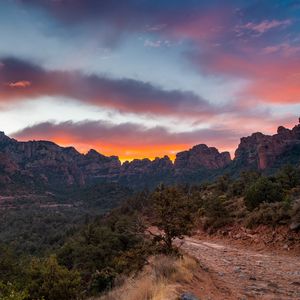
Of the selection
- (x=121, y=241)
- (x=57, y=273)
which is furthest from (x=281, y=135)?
(x=57, y=273)

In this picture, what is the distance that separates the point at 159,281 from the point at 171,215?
15.7 feet

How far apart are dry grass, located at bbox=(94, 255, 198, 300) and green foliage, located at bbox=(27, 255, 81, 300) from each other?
39.0ft

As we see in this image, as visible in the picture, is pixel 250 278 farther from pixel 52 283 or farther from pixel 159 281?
pixel 52 283

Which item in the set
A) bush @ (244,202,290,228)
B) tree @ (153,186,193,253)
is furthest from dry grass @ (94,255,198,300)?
bush @ (244,202,290,228)

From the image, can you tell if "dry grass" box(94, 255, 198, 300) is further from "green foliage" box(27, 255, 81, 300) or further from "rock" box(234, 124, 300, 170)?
"rock" box(234, 124, 300, 170)

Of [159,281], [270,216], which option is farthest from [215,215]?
[159,281]

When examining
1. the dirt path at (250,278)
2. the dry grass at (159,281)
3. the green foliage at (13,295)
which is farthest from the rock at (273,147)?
the dry grass at (159,281)

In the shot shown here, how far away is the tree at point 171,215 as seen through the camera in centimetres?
1455

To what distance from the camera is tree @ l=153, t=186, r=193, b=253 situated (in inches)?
573

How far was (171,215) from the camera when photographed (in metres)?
14.8

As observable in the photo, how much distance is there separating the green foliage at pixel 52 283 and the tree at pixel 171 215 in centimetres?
1037

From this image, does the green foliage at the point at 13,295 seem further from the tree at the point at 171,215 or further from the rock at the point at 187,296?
the rock at the point at 187,296

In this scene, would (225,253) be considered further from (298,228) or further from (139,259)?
(139,259)

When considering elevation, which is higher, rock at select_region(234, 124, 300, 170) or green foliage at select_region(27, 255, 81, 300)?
rock at select_region(234, 124, 300, 170)
